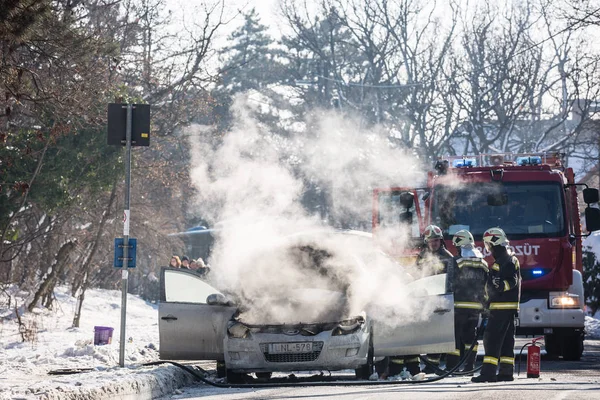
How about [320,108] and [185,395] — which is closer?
[185,395]

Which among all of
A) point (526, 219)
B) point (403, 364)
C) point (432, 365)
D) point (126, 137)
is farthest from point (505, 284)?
point (126, 137)

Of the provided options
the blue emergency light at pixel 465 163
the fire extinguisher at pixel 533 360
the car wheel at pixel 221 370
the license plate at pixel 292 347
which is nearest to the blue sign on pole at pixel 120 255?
the car wheel at pixel 221 370

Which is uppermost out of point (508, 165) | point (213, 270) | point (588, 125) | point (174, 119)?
point (588, 125)

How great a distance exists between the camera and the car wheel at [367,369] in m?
12.6

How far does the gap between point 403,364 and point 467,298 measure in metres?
1.24

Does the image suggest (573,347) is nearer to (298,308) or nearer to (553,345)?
(553,345)

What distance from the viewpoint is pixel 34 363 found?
49.0 ft

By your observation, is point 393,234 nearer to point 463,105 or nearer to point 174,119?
point 174,119

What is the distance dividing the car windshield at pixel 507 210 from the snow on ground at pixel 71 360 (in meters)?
5.04

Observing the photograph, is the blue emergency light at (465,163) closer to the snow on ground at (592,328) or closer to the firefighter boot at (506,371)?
the firefighter boot at (506,371)

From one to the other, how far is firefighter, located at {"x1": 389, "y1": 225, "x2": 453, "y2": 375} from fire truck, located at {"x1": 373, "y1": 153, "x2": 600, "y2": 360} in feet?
6.74

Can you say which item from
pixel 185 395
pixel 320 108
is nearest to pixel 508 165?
pixel 185 395

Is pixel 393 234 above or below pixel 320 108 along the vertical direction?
below

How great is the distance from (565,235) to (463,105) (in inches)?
1139
